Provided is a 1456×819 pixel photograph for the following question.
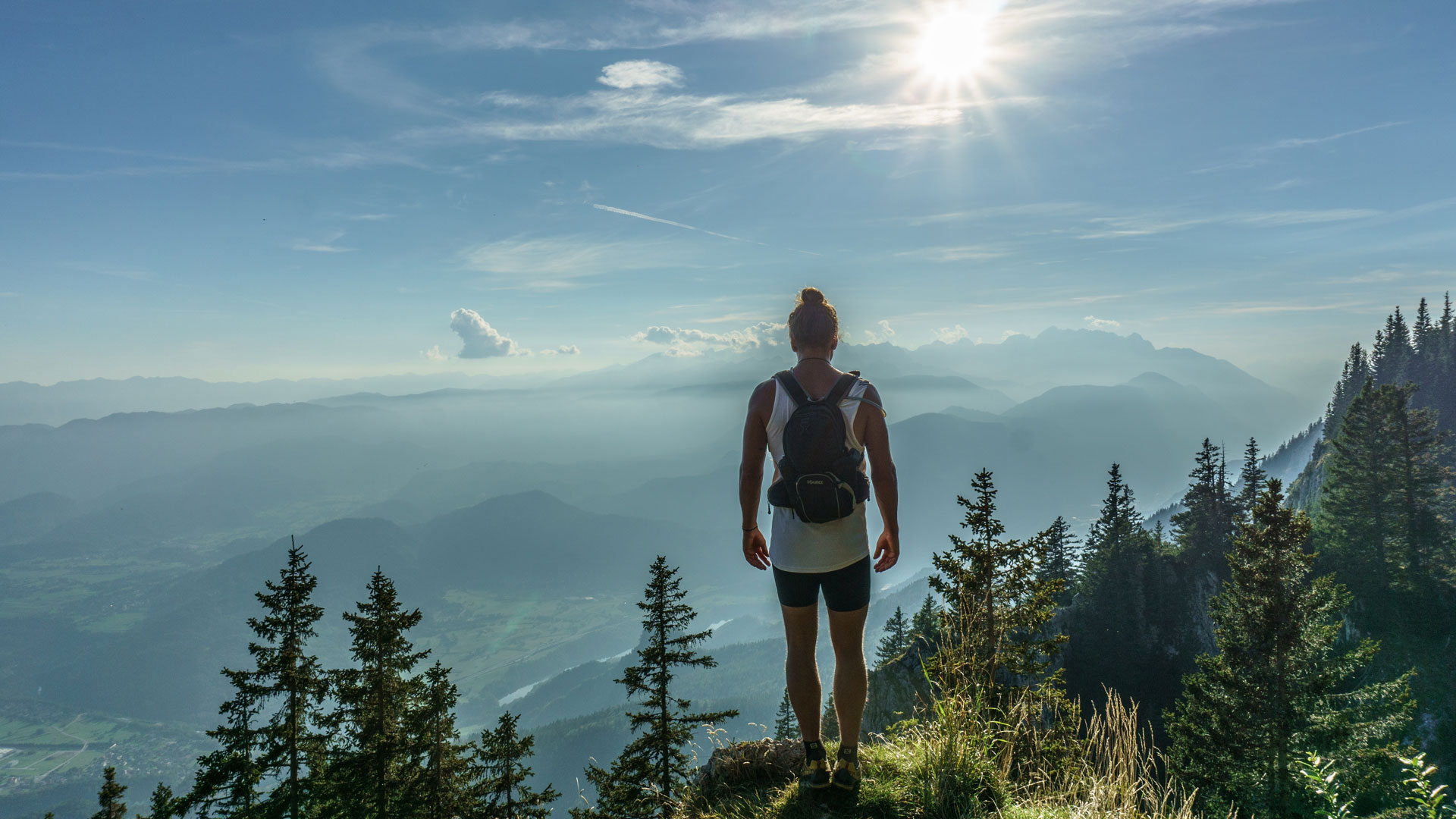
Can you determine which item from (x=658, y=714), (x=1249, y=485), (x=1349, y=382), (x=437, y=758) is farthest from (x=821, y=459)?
(x=1349, y=382)

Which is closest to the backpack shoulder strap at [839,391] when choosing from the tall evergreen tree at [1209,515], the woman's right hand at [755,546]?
the woman's right hand at [755,546]

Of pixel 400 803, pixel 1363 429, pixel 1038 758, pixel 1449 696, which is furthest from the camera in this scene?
pixel 1363 429

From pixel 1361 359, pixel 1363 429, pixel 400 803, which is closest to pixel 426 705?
pixel 400 803

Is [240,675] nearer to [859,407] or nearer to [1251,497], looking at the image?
→ [859,407]

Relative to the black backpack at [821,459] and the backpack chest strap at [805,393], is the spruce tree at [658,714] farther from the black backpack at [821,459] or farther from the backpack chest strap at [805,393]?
the backpack chest strap at [805,393]

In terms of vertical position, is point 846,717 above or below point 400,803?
above

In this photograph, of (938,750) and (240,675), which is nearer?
(938,750)

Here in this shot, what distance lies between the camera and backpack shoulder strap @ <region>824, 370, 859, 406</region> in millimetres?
4695

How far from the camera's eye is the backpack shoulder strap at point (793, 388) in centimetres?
470

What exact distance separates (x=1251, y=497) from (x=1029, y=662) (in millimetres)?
40875

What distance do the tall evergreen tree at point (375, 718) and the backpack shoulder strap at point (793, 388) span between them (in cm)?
1508

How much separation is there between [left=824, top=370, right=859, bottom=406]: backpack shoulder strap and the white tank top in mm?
34

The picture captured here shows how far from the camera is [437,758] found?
57.1ft

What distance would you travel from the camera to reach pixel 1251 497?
1734 inches
